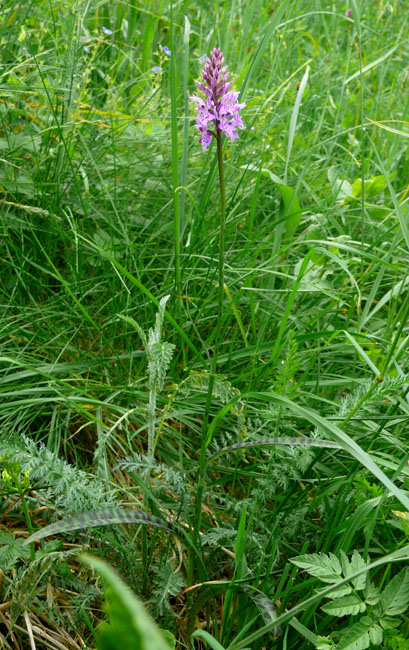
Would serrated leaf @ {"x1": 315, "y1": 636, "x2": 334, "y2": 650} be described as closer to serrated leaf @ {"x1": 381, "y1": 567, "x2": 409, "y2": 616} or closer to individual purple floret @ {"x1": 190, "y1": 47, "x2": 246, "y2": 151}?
serrated leaf @ {"x1": 381, "y1": 567, "x2": 409, "y2": 616}

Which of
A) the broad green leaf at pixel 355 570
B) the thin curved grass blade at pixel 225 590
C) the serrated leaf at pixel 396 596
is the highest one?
the broad green leaf at pixel 355 570

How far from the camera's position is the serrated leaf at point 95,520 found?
897 millimetres

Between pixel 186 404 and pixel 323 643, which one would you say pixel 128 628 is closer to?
pixel 323 643

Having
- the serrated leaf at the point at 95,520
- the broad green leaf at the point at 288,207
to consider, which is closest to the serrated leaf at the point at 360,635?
the serrated leaf at the point at 95,520

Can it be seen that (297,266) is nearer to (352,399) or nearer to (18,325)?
(352,399)

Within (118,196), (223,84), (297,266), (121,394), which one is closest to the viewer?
(223,84)

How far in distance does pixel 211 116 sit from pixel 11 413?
0.77 m

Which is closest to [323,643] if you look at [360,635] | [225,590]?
[360,635]

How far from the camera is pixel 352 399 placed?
1179 millimetres

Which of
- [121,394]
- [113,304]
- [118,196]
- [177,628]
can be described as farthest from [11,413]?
[118,196]

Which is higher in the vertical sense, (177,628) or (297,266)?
(297,266)

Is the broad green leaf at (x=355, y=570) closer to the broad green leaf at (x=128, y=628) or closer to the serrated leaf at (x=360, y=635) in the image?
the serrated leaf at (x=360, y=635)

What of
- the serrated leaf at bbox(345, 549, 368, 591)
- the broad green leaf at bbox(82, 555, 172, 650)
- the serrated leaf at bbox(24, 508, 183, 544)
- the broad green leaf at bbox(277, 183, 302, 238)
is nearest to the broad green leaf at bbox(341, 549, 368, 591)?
the serrated leaf at bbox(345, 549, 368, 591)

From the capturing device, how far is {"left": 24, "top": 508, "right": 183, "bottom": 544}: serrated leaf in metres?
0.90
